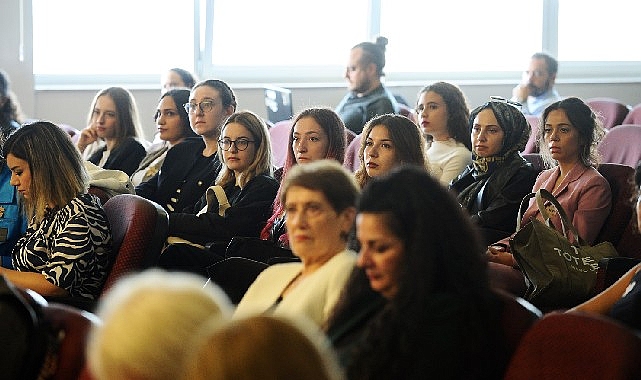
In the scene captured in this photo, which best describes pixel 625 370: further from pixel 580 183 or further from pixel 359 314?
pixel 580 183

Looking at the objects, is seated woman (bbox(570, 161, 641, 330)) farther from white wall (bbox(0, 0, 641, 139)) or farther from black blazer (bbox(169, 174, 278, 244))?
white wall (bbox(0, 0, 641, 139))

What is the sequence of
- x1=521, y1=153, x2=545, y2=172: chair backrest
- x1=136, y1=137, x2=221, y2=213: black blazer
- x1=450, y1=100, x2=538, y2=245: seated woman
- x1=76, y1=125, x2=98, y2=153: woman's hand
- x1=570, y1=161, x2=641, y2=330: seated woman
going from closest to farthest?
x1=570, y1=161, x2=641, y2=330: seated woman < x1=450, y1=100, x2=538, y2=245: seated woman < x1=521, y1=153, x2=545, y2=172: chair backrest < x1=136, y1=137, x2=221, y2=213: black blazer < x1=76, y1=125, x2=98, y2=153: woman's hand

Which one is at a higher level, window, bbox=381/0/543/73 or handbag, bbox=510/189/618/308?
window, bbox=381/0/543/73

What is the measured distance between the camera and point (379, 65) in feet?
20.8

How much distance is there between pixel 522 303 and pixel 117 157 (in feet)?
12.9

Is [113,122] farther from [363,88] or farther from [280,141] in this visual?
[363,88]

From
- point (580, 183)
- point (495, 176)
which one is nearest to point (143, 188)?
point (495, 176)

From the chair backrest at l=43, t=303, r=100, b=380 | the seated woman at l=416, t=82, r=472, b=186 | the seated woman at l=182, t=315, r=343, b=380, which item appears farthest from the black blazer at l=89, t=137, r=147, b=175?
the seated woman at l=182, t=315, r=343, b=380

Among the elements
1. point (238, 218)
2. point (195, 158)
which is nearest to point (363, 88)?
point (195, 158)

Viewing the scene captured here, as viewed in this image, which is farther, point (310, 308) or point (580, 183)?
point (580, 183)

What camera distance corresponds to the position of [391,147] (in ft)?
12.7

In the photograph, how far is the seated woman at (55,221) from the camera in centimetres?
336

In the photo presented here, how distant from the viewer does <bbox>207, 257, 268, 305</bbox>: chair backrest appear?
318cm

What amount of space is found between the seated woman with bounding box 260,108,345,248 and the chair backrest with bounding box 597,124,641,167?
4.68 feet
